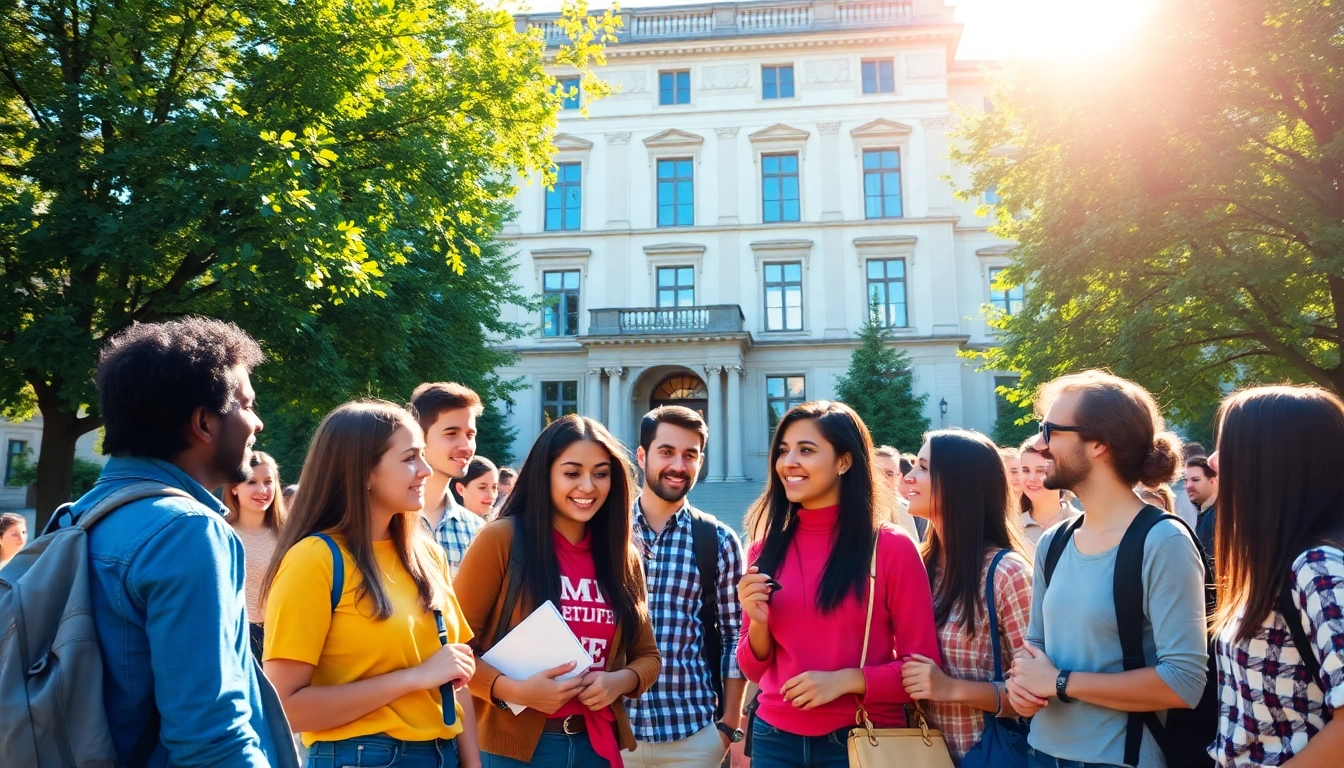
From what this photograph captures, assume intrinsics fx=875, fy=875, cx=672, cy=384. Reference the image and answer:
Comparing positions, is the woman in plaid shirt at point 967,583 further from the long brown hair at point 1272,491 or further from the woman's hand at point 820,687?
the long brown hair at point 1272,491

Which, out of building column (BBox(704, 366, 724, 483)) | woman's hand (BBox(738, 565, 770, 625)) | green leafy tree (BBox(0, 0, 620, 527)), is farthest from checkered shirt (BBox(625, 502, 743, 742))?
building column (BBox(704, 366, 724, 483))

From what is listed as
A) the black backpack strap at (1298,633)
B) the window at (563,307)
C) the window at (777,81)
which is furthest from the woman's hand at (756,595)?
the window at (777,81)

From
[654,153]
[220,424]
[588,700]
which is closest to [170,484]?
[220,424]

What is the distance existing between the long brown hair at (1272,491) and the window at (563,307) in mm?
31435

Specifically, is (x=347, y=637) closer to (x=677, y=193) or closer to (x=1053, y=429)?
(x=1053, y=429)

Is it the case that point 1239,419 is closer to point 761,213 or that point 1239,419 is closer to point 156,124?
point 156,124

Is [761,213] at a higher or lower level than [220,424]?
higher

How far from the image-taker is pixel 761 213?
32750 mm

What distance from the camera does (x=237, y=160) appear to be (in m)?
9.90

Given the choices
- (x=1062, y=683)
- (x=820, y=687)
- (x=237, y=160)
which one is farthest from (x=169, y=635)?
(x=237, y=160)

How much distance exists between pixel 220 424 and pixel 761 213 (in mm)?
31559

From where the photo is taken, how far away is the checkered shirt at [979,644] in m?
3.24

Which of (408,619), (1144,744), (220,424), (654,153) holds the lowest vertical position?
(1144,744)

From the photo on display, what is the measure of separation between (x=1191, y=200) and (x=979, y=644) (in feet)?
41.6
